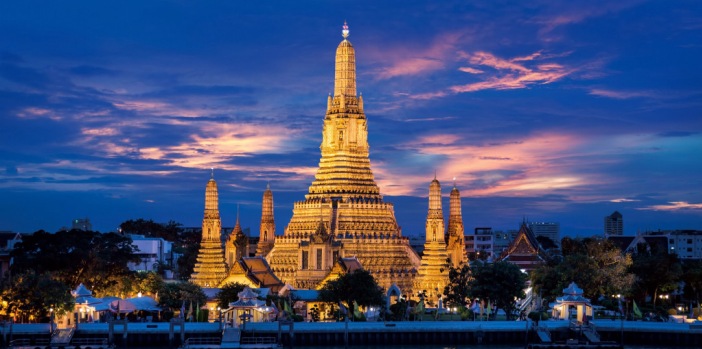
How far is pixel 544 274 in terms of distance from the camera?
89.7 m

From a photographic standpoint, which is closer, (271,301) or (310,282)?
(271,301)

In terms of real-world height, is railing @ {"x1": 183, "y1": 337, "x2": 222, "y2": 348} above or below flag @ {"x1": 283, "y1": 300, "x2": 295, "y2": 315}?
below

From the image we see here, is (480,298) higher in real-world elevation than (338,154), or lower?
lower

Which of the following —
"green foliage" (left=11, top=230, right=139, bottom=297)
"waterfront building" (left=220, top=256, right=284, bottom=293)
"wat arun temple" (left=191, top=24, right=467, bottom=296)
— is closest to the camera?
"green foliage" (left=11, top=230, right=139, bottom=297)

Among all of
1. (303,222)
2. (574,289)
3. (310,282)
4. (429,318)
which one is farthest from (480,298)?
(303,222)

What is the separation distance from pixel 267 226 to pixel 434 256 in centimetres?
2192

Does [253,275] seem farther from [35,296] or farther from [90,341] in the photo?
[90,341]

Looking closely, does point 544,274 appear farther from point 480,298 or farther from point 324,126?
point 324,126

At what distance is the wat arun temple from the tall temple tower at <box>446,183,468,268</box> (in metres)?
0.13

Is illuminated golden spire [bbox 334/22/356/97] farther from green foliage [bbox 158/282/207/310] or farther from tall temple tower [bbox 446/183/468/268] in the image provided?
green foliage [bbox 158/282/207/310]

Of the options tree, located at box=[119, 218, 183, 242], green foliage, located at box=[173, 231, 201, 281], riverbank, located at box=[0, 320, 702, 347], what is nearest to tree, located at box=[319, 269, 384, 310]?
riverbank, located at box=[0, 320, 702, 347]

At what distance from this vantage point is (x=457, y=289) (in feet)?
299

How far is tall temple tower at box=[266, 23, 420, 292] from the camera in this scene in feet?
350

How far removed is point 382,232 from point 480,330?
1403 inches
